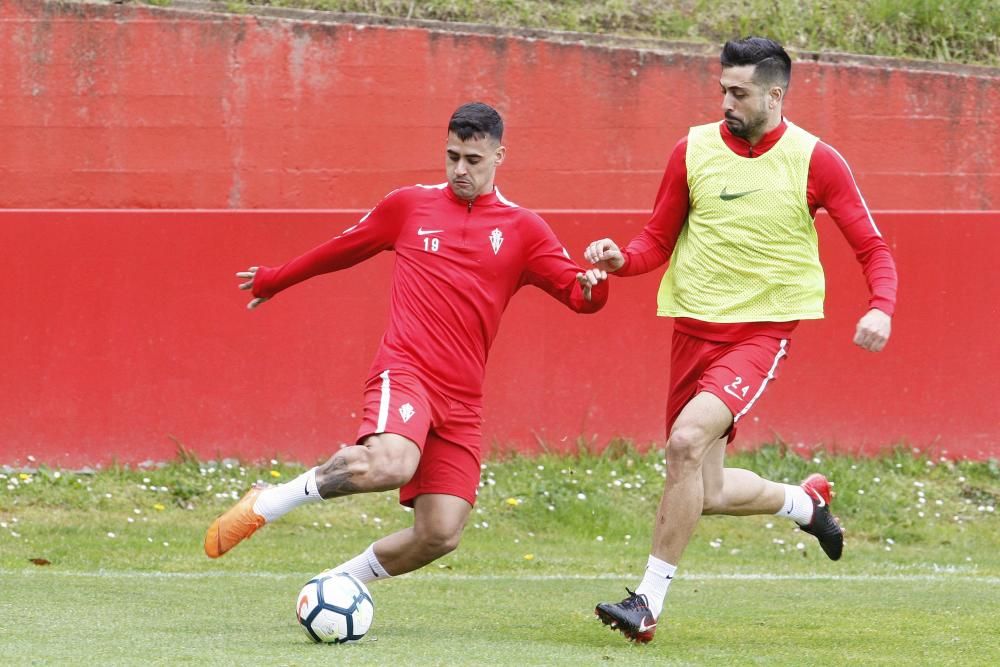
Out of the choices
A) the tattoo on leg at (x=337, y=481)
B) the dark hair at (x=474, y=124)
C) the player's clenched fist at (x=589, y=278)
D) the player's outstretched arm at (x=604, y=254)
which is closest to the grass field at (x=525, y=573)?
the tattoo on leg at (x=337, y=481)

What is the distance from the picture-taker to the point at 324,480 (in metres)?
6.50

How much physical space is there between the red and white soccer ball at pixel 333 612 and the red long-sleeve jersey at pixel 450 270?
933 mm

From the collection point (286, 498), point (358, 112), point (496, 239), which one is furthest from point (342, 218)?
point (286, 498)

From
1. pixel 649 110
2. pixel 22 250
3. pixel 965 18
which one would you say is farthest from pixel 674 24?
pixel 22 250

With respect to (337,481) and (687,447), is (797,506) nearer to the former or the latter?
(687,447)

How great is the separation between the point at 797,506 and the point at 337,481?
2.37 meters

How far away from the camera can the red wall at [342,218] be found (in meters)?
11.0

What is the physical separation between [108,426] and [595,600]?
13.8 feet

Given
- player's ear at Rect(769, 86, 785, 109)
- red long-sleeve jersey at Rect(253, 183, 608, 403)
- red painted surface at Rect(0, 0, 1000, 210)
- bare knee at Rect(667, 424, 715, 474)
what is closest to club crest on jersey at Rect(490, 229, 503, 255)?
red long-sleeve jersey at Rect(253, 183, 608, 403)

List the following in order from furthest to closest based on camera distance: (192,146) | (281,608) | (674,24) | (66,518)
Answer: (674,24) < (192,146) < (66,518) < (281,608)

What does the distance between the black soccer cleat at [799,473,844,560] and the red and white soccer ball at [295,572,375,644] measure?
2.45 meters

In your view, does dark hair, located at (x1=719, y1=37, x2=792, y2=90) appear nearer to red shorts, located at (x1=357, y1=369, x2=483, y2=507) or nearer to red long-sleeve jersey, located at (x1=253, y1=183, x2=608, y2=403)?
red long-sleeve jersey, located at (x1=253, y1=183, x2=608, y2=403)

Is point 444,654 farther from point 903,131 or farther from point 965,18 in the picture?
point 965,18

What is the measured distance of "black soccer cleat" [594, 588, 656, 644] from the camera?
21.1 ft
